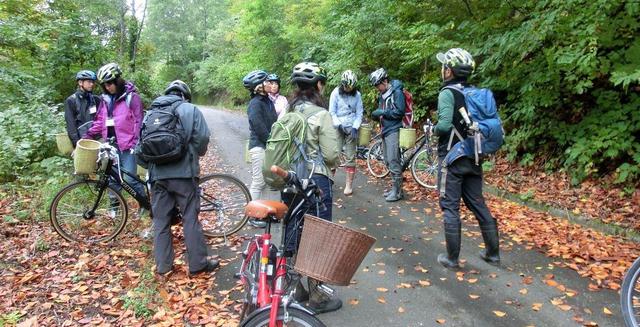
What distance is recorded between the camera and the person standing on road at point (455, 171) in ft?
14.4

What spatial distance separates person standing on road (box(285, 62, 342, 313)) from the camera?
3.48 meters

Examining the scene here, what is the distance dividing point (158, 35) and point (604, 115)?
4468 centimetres

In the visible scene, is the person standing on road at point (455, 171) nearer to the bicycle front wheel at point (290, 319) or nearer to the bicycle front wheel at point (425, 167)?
the bicycle front wheel at point (290, 319)

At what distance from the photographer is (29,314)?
3941mm

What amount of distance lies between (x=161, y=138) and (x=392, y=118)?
4.22m

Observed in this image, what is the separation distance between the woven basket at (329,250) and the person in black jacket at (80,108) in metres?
5.05

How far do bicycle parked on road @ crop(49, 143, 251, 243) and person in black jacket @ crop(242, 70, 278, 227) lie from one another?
34cm

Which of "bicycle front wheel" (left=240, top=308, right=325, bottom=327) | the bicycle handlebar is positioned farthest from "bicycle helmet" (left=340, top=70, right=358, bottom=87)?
"bicycle front wheel" (left=240, top=308, right=325, bottom=327)

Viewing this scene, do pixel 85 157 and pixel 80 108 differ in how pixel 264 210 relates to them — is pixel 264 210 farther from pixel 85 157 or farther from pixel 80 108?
pixel 80 108

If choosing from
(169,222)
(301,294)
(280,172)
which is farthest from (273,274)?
(169,222)

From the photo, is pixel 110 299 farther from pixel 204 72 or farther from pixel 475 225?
pixel 204 72

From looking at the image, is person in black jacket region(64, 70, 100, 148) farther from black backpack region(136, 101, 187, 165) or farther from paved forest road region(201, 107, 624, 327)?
paved forest road region(201, 107, 624, 327)

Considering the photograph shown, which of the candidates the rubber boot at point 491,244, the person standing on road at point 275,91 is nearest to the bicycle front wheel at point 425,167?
the person standing on road at point 275,91

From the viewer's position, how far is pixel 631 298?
3.26 metres
